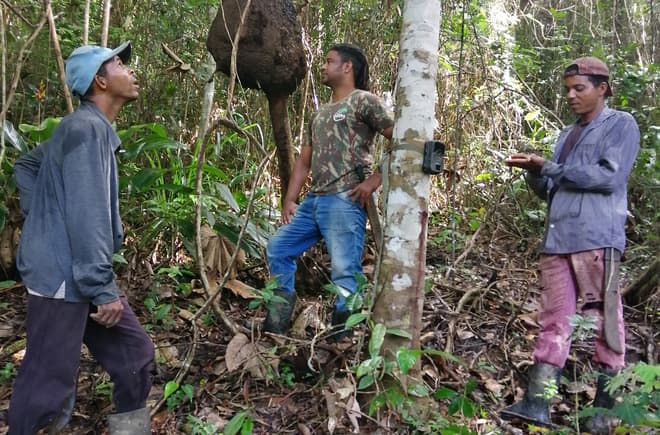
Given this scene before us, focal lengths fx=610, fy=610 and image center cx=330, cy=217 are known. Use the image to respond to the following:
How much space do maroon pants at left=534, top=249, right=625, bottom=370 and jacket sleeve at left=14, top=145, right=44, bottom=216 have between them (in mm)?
2664

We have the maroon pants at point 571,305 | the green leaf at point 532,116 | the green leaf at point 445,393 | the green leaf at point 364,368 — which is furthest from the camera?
the green leaf at point 532,116

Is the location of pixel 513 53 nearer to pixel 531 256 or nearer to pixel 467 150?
pixel 467 150

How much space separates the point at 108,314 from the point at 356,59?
7.27 ft

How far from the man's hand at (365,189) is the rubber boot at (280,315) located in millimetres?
732

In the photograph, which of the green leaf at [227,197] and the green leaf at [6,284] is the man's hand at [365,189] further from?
the green leaf at [6,284]

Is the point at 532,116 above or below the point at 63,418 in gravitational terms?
above

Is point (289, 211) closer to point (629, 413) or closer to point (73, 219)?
point (73, 219)

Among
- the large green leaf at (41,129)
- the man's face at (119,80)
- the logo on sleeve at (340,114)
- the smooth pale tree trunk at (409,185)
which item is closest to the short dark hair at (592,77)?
the smooth pale tree trunk at (409,185)

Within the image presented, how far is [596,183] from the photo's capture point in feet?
10.3

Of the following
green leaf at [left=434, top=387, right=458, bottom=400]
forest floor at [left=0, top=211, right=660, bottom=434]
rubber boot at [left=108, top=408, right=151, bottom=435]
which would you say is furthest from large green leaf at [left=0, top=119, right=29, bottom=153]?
green leaf at [left=434, top=387, right=458, bottom=400]

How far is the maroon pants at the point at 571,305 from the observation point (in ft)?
10.5

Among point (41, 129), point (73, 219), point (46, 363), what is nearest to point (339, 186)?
point (73, 219)

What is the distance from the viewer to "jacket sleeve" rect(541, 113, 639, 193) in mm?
3139

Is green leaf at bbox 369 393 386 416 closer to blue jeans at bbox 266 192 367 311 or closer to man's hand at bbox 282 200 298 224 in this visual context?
blue jeans at bbox 266 192 367 311
